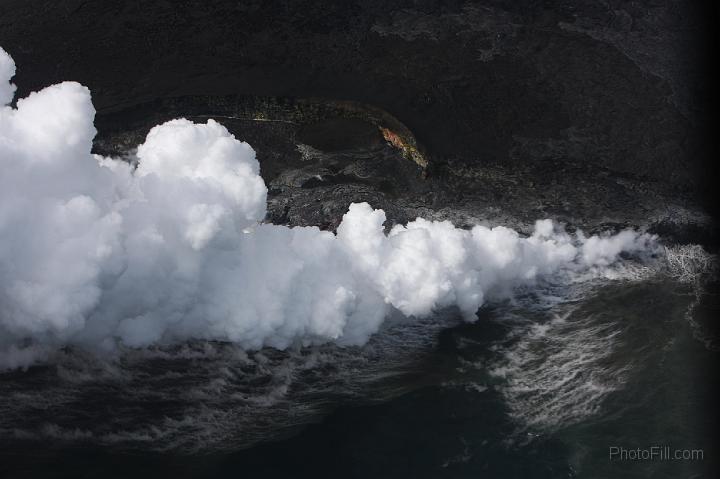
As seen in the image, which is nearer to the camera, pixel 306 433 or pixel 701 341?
pixel 306 433

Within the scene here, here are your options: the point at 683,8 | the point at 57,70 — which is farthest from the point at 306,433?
the point at 683,8

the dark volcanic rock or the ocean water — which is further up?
the dark volcanic rock

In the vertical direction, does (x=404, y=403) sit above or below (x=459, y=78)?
below

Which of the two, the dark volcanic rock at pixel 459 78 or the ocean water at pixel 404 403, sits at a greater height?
the dark volcanic rock at pixel 459 78

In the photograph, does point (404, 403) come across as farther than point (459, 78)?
No

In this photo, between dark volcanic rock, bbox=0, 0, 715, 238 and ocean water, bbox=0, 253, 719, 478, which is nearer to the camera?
ocean water, bbox=0, 253, 719, 478

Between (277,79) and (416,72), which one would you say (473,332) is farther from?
(277,79)

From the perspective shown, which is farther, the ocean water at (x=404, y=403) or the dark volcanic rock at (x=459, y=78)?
the dark volcanic rock at (x=459, y=78)

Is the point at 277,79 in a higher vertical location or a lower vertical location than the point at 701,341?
higher
